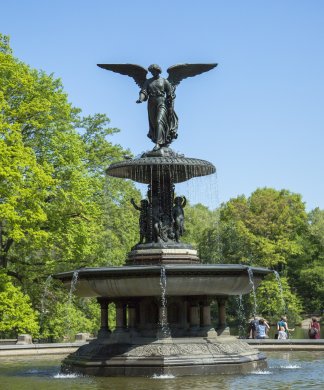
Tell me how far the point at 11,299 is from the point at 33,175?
4.70 metres

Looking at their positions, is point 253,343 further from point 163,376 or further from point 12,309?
point 163,376

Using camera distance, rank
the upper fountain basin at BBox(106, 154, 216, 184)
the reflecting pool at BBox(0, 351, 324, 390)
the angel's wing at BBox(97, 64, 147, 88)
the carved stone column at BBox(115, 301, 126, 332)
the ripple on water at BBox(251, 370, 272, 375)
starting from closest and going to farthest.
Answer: the reflecting pool at BBox(0, 351, 324, 390) < the ripple on water at BBox(251, 370, 272, 375) < the carved stone column at BBox(115, 301, 126, 332) < the upper fountain basin at BBox(106, 154, 216, 184) < the angel's wing at BBox(97, 64, 147, 88)

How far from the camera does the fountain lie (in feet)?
49.9

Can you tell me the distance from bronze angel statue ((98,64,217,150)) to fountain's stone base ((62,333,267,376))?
498 centimetres

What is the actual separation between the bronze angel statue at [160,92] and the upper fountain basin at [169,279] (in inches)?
159

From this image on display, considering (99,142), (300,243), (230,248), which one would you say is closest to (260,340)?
(99,142)

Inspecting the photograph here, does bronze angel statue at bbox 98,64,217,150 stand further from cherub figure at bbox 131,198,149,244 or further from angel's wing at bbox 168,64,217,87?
cherub figure at bbox 131,198,149,244

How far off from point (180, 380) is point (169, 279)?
217 cm

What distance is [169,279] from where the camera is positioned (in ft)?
49.8

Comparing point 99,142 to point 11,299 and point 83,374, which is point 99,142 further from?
point 83,374

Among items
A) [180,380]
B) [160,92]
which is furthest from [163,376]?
[160,92]

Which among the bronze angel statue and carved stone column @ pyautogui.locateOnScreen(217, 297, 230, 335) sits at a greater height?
the bronze angel statue

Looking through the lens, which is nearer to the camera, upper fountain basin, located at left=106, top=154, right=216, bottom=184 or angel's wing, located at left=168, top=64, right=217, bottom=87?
upper fountain basin, located at left=106, top=154, right=216, bottom=184

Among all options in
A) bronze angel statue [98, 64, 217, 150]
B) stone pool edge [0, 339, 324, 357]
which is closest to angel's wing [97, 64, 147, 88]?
bronze angel statue [98, 64, 217, 150]
